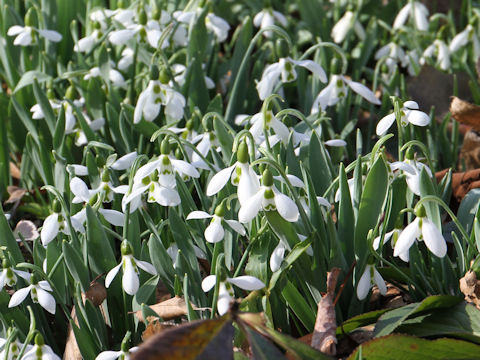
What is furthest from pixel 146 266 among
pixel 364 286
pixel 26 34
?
pixel 26 34

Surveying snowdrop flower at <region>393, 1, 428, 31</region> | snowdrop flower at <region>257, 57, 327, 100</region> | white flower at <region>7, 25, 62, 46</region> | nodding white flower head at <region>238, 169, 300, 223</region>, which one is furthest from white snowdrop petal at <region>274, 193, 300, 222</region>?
snowdrop flower at <region>393, 1, 428, 31</region>

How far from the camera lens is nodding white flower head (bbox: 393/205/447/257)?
133 cm

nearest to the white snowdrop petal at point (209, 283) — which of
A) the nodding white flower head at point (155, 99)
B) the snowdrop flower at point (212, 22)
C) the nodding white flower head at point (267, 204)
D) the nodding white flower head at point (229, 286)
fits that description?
the nodding white flower head at point (229, 286)

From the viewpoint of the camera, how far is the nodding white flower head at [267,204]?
50.2 inches

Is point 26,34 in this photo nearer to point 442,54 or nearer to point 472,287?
point 442,54

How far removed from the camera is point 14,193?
2.10 m

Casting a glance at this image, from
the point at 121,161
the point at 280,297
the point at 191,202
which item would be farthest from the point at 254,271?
the point at 121,161

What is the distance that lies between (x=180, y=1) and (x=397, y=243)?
1.51 metres

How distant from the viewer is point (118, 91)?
225cm

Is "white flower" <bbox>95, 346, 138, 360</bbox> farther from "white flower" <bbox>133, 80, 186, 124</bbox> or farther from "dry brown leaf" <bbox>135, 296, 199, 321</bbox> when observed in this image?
"white flower" <bbox>133, 80, 186, 124</bbox>

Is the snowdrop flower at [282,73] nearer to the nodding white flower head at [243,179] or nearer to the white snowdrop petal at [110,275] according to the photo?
the nodding white flower head at [243,179]

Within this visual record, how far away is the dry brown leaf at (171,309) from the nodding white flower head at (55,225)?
0.70ft

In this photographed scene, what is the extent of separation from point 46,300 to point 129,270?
0.16 m

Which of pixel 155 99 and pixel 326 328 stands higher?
pixel 155 99
